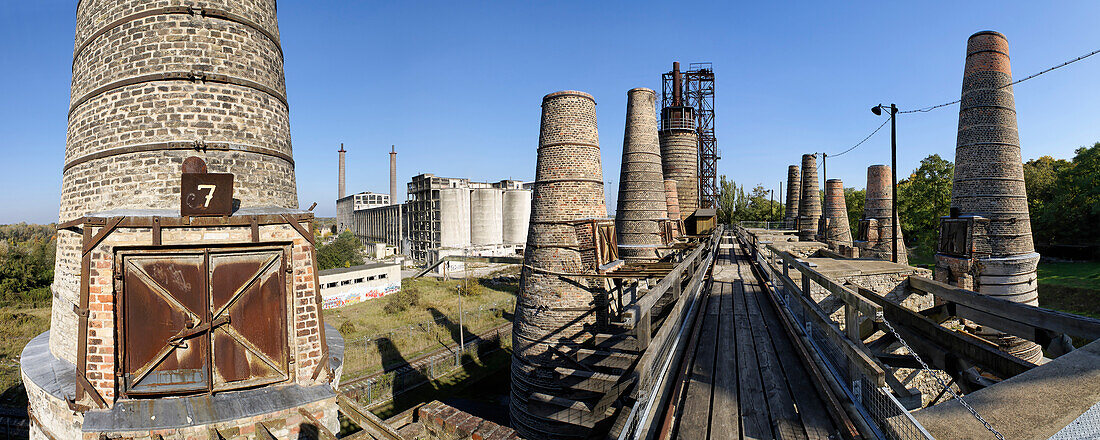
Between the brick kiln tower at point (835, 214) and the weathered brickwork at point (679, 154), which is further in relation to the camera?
the brick kiln tower at point (835, 214)

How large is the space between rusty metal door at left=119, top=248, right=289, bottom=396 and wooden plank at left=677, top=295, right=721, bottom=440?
16.7ft

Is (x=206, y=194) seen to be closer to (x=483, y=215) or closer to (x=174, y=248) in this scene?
(x=174, y=248)

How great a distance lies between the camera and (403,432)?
19.0 feet

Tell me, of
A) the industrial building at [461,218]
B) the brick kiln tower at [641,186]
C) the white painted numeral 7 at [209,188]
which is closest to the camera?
the white painted numeral 7 at [209,188]

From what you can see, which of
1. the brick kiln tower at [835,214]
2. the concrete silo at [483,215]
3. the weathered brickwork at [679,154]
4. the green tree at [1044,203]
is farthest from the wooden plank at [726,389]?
the concrete silo at [483,215]

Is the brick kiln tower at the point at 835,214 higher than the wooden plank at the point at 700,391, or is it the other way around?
the brick kiln tower at the point at 835,214

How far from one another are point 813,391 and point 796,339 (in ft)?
5.88

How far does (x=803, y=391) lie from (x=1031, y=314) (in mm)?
2000

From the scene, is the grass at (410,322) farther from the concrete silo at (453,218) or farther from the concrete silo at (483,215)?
the concrete silo at (483,215)

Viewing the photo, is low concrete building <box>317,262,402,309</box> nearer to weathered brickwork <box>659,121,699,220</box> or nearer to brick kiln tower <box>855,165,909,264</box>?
weathered brickwork <box>659,121,699,220</box>

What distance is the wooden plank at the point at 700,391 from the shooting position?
4098 millimetres

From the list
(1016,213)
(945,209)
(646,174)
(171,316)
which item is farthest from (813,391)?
(945,209)

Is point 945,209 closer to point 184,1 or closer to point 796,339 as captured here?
point 796,339

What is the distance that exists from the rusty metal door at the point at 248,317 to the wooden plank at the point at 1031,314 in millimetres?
7978
